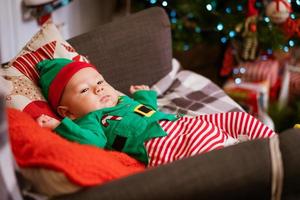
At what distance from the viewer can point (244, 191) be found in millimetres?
976

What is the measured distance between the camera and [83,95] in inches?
54.2

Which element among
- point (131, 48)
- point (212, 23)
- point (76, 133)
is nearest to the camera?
point (76, 133)

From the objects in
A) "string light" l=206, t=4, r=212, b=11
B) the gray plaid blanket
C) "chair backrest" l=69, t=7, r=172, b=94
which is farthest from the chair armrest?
"string light" l=206, t=4, r=212, b=11

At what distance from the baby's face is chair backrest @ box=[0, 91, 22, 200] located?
448 mm

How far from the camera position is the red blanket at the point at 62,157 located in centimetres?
96

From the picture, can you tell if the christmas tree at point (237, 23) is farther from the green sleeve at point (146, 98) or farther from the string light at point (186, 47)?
the green sleeve at point (146, 98)

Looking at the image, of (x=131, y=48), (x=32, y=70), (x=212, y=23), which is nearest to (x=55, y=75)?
(x=32, y=70)

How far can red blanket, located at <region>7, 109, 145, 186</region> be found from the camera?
0.96m

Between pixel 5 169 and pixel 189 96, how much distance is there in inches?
40.6

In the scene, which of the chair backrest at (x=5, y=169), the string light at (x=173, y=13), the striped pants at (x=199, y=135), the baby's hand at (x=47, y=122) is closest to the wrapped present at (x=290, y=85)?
the string light at (x=173, y=13)

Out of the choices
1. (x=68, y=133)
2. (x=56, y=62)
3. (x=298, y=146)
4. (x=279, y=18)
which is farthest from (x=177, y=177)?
(x=279, y=18)

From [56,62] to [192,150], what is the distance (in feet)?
1.78

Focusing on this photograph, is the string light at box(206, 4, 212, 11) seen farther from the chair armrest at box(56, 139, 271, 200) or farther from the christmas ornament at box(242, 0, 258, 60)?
the chair armrest at box(56, 139, 271, 200)

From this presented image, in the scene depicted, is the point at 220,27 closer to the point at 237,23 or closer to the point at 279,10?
the point at 237,23
